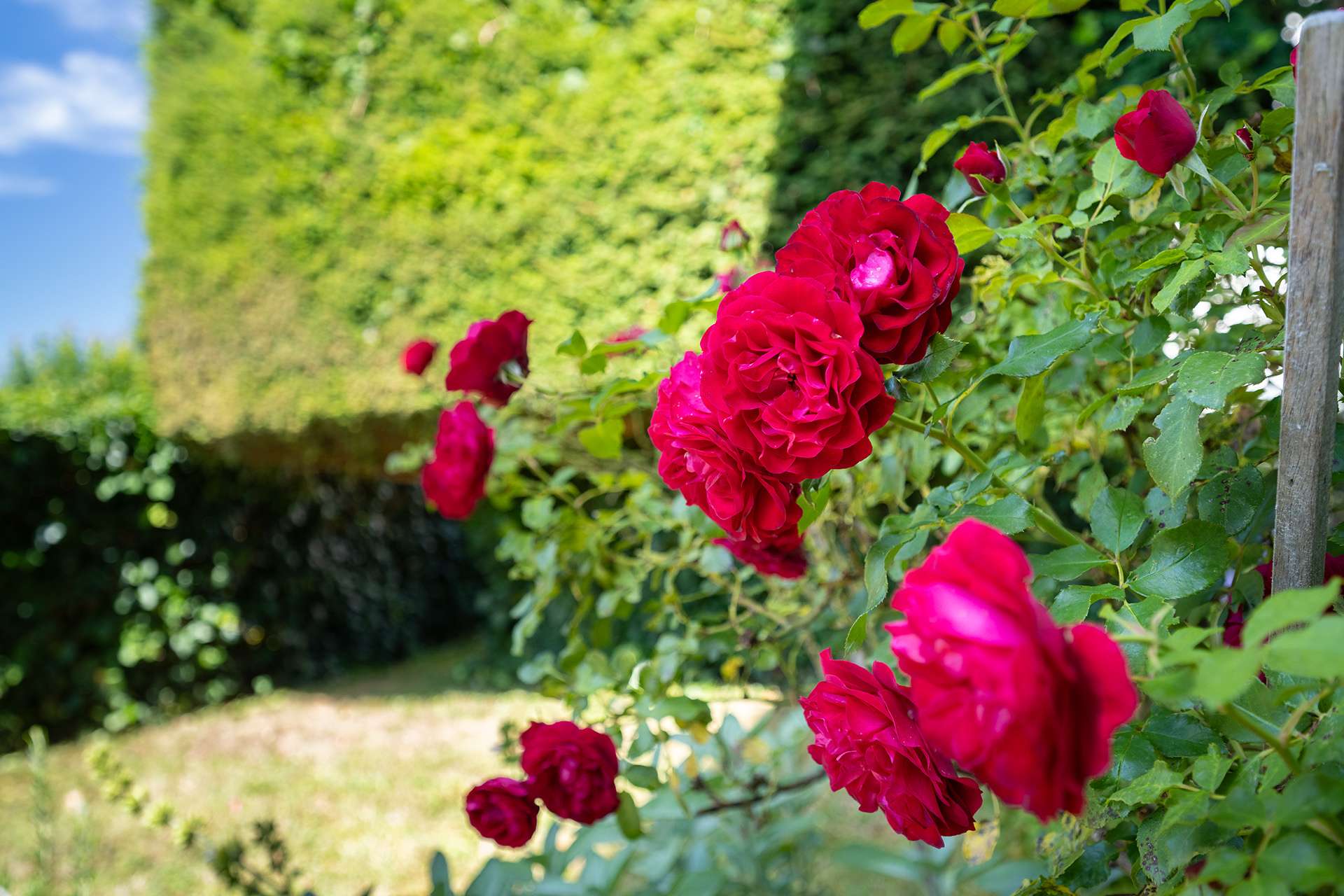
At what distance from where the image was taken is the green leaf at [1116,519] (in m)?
0.70

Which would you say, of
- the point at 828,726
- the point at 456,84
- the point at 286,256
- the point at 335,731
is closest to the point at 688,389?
the point at 828,726

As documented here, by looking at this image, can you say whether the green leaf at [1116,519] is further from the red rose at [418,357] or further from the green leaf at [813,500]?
the red rose at [418,357]

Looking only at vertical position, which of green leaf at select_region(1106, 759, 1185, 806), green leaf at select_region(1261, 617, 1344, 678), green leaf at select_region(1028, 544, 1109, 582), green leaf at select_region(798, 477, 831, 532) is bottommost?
green leaf at select_region(1106, 759, 1185, 806)

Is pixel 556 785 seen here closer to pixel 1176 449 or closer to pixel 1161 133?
pixel 1176 449

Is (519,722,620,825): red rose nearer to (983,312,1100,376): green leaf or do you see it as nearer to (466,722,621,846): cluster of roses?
(466,722,621,846): cluster of roses

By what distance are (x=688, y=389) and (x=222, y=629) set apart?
580 centimetres

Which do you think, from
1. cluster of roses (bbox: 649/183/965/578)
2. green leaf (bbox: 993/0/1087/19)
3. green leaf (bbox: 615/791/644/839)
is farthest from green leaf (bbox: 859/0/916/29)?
green leaf (bbox: 615/791/644/839)

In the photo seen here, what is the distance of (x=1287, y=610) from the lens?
41cm

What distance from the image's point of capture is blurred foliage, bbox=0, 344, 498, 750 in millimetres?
4895

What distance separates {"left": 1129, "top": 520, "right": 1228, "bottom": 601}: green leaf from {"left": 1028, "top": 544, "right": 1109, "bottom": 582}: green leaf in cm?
3

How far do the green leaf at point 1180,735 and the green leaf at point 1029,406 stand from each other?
10.8 inches

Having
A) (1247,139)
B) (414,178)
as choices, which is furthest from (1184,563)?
(414,178)

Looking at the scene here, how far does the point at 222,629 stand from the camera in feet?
18.3

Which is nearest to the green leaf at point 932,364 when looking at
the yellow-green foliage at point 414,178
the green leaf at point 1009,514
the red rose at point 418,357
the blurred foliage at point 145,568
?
the green leaf at point 1009,514
